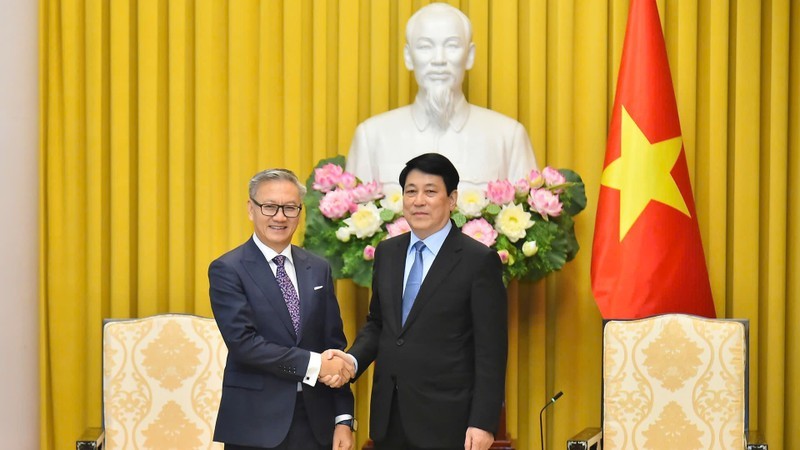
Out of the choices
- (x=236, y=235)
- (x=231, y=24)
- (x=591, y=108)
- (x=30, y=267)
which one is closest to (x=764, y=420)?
(x=591, y=108)

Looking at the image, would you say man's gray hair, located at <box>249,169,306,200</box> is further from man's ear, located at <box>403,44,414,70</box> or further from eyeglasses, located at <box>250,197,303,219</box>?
man's ear, located at <box>403,44,414,70</box>

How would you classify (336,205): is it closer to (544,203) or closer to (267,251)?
(544,203)

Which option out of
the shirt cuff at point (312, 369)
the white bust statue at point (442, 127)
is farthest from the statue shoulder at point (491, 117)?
the shirt cuff at point (312, 369)

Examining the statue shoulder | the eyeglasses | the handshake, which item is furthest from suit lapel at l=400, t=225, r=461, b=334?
the statue shoulder

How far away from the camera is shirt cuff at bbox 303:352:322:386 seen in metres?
2.87

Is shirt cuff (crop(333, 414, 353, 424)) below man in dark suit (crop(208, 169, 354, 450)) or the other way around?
below

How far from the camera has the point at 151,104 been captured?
491 cm

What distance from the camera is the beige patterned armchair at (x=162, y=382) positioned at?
13.4 ft

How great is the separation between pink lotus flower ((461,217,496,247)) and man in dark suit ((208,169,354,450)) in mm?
998

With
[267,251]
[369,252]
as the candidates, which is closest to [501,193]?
[369,252]

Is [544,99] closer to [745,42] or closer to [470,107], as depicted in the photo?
[470,107]

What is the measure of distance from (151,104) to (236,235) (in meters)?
0.72

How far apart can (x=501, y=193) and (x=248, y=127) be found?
146 centimetres

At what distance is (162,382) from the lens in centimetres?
412
